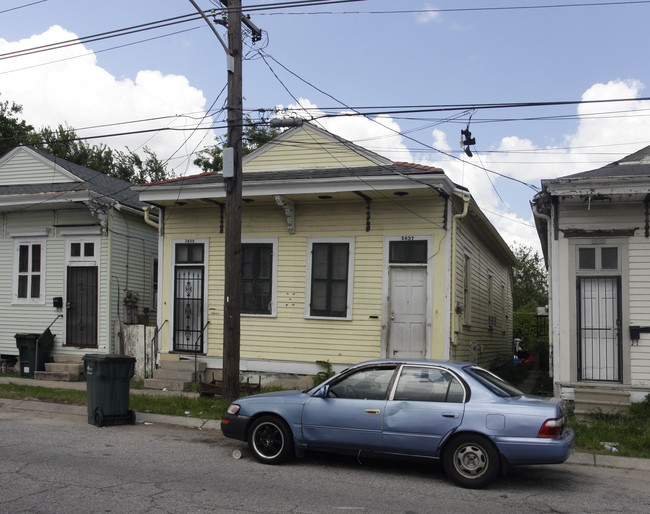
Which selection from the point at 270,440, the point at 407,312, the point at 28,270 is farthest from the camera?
the point at 28,270

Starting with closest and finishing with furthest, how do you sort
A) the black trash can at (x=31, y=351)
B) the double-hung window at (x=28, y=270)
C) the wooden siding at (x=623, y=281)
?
1. the wooden siding at (x=623, y=281)
2. the black trash can at (x=31, y=351)
3. the double-hung window at (x=28, y=270)

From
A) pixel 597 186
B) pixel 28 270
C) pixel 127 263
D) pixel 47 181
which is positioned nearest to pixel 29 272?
pixel 28 270

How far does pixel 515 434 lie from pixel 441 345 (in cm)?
602

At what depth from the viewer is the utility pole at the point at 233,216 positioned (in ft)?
36.0

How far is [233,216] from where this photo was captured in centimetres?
1109

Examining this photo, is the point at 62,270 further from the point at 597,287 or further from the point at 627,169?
the point at 627,169

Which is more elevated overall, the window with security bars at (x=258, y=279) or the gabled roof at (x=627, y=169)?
the gabled roof at (x=627, y=169)

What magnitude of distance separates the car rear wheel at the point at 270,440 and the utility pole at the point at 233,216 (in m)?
3.15

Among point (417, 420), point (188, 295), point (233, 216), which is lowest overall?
point (417, 420)

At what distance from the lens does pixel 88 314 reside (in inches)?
641

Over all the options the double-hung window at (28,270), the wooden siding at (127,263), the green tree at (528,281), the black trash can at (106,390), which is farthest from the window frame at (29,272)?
the green tree at (528,281)

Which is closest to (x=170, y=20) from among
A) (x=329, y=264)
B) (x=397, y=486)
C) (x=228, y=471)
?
(x=329, y=264)

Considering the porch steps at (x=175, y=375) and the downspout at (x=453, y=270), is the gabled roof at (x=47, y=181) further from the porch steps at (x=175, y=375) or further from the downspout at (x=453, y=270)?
the downspout at (x=453, y=270)

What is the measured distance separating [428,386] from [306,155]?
8.04 meters
